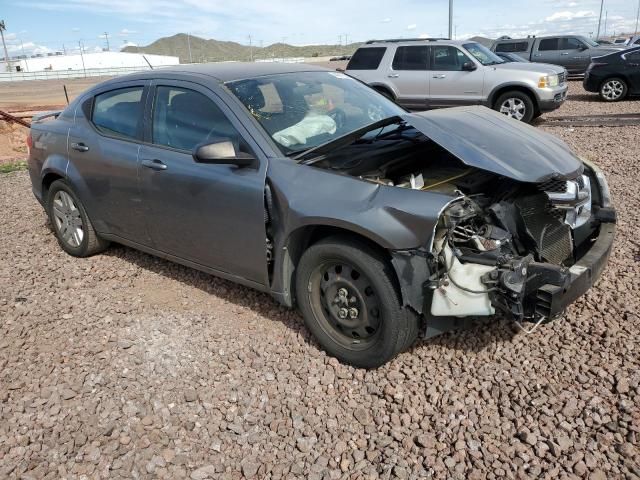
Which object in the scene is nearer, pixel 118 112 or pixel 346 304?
pixel 346 304

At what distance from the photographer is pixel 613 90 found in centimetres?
1477

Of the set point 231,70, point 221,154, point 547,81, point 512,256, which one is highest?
point 231,70

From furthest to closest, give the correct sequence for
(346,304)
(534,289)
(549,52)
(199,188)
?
1. (549,52)
2. (199,188)
3. (346,304)
4. (534,289)

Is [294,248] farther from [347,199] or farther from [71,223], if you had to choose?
[71,223]

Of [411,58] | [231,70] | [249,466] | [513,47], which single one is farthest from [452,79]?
[513,47]

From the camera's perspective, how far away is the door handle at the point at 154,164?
3917mm

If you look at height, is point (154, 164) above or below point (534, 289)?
above

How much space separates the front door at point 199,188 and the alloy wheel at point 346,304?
44 cm

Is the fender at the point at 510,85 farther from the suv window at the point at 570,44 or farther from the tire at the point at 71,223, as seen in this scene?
the suv window at the point at 570,44

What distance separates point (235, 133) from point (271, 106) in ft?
1.24

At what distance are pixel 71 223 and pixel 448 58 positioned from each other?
31.8ft

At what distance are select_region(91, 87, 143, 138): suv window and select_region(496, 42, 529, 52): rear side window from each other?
20.5 m

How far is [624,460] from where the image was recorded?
2.48 metres

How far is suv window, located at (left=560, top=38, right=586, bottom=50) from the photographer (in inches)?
814
